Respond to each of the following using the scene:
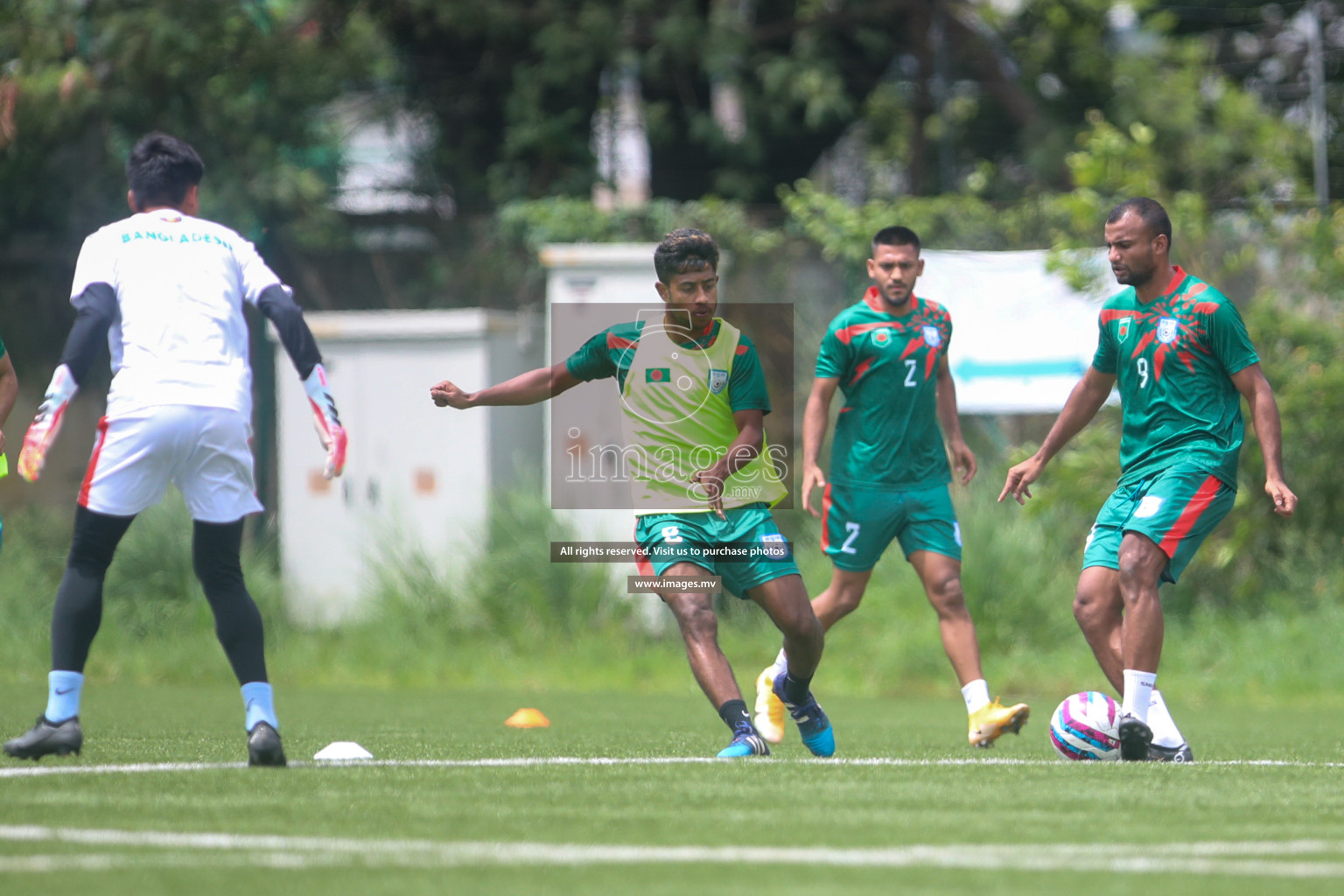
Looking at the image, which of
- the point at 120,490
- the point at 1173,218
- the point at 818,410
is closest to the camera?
the point at 120,490

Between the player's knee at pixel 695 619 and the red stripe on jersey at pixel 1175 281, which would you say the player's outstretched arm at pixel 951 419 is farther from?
the player's knee at pixel 695 619

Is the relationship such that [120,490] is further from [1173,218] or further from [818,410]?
[1173,218]

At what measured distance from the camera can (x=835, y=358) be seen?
25.7 ft

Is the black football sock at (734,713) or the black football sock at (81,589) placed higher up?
the black football sock at (81,589)

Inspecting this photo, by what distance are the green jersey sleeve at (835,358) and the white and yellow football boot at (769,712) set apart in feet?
4.58

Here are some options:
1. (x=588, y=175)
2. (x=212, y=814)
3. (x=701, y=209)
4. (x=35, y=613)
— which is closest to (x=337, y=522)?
(x=35, y=613)

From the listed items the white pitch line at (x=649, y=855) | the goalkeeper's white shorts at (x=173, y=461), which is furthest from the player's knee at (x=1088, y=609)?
the goalkeeper's white shorts at (x=173, y=461)

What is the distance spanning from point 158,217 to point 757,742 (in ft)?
9.32

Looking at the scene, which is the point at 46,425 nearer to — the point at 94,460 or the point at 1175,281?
the point at 94,460

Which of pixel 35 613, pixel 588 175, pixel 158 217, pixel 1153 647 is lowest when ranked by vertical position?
pixel 35 613

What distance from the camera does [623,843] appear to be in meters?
4.21

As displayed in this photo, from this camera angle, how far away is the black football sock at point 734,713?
21.1 ft

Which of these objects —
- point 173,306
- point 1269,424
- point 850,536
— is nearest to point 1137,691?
point 1269,424

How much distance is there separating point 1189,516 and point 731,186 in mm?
11923
